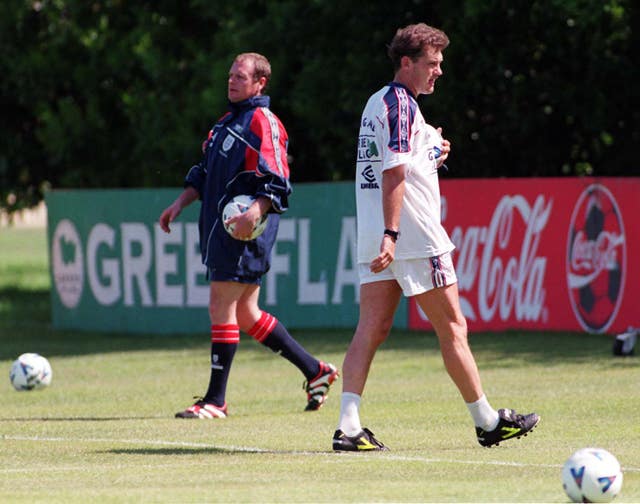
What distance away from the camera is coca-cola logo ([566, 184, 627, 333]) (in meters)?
16.2

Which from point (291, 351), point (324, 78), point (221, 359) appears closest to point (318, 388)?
point (291, 351)

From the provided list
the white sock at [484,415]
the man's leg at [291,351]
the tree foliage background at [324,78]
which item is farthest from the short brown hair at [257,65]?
the tree foliage background at [324,78]

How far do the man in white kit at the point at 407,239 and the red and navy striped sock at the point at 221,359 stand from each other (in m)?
2.13

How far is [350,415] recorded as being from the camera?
845 cm

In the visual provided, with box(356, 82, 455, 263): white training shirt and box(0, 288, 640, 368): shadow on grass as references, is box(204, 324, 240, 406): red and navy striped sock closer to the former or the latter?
box(356, 82, 455, 263): white training shirt

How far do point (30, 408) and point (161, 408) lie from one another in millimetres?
953

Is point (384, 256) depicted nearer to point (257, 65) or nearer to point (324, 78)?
point (257, 65)

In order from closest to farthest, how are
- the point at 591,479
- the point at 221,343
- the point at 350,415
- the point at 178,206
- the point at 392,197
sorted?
the point at 591,479
the point at 392,197
the point at 350,415
the point at 178,206
the point at 221,343

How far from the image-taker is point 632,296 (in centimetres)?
1600

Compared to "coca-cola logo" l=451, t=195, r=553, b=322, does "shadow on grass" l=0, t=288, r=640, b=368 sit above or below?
below

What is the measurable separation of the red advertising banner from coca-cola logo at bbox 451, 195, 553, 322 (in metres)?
0.01

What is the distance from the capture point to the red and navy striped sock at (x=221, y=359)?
34.6 feet

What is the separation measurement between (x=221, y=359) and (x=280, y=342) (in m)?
0.51

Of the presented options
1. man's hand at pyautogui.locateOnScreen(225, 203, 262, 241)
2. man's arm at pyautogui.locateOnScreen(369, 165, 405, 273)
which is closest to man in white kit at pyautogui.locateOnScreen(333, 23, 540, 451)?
man's arm at pyautogui.locateOnScreen(369, 165, 405, 273)
